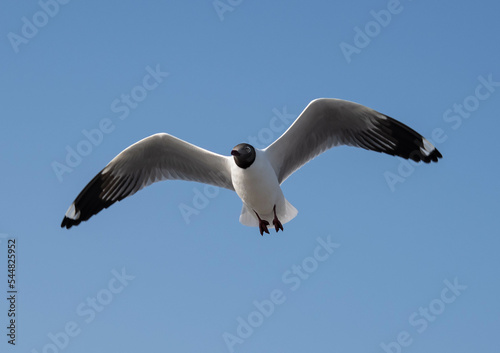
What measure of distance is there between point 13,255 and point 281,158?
304cm

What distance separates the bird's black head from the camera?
718 cm

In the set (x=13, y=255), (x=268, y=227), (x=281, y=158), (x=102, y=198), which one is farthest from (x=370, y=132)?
(x=13, y=255)

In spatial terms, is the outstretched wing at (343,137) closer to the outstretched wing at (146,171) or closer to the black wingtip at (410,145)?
the black wingtip at (410,145)

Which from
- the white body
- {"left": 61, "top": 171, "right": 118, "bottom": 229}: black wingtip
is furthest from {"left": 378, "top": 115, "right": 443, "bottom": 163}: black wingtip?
{"left": 61, "top": 171, "right": 118, "bottom": 229}: black wingtip

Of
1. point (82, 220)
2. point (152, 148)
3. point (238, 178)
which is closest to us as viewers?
point (238, 178)

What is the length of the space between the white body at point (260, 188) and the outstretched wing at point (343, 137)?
0.92ft

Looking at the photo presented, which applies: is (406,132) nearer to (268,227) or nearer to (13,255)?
(268,227)

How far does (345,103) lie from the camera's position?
7410 mm

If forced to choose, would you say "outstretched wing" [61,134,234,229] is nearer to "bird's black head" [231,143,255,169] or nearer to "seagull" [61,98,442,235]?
"seagull" [61,98,442,235]

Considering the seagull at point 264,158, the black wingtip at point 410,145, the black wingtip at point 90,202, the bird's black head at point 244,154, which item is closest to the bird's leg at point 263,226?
the seagull at point 264,158

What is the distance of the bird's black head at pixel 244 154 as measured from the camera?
7.18m

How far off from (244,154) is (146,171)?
4.71ft

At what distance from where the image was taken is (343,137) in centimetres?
776

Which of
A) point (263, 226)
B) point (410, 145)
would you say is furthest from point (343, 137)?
point (263, 226)
